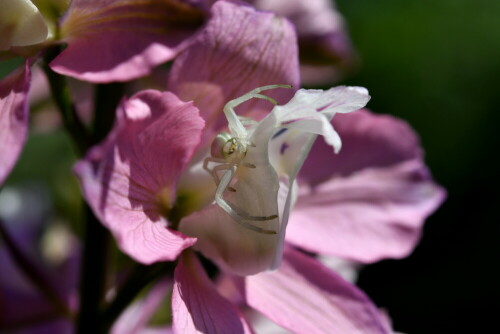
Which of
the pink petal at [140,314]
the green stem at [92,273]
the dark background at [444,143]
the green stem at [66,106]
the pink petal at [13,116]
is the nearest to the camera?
the pink petal at [13,116]

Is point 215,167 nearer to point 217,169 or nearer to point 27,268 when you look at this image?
point 217,169

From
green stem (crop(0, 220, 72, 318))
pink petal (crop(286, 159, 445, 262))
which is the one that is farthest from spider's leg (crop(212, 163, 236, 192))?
green stem (crop(0, 220, 72, 318))

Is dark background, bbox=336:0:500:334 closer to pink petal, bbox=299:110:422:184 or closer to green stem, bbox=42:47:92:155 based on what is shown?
pink petal, bbox=299:110:422:184

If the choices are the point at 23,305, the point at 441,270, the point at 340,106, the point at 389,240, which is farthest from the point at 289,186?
the point at 441,270

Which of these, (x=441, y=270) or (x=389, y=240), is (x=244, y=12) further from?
(x=441, y=270)

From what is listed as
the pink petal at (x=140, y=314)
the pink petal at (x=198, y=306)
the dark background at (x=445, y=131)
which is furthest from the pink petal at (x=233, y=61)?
the dark background at (x=445, y=131)

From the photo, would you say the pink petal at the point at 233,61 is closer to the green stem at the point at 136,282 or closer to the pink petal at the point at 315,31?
the green stem at the point at 136,282
